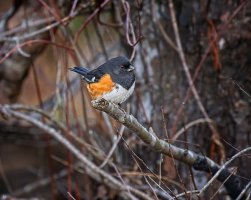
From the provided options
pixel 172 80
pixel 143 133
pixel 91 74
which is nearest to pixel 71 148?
pixel 172 80

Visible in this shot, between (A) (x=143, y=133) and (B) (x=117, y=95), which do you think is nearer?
(A) (x=143, y=133)

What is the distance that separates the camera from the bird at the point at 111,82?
2584 mm

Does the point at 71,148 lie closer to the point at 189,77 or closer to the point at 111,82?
the point at 189,77

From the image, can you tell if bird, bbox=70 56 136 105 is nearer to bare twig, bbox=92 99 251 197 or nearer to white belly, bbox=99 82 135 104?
white belly, bbox=99 82 135 104

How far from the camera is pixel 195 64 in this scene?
3725 mm

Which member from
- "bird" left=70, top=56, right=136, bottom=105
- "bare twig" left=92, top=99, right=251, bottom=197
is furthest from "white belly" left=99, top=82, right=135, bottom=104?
"bare twig" left=92, top=99, right=251, bottom=197

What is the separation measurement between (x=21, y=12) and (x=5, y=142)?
1.46 meters

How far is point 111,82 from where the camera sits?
8.52ft

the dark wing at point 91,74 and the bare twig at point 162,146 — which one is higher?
the dark wing at point 91,74

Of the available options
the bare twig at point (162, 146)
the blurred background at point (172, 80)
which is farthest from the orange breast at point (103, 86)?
the blurred background at point (172, 80)

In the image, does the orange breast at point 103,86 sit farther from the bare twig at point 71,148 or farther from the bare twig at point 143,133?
the bare twig at point 71,148

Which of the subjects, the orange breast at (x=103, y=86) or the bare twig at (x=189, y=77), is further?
the bare twig at (x=189, y=77)

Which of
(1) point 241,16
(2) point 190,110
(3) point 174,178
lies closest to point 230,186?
(3) point 174,178

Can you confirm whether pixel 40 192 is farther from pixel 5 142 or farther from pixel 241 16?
pixel 241 16
